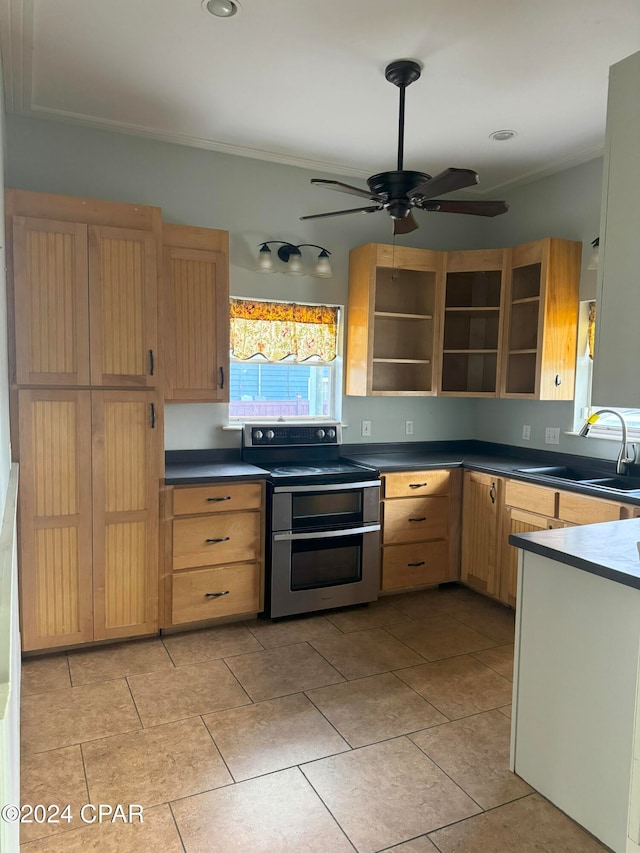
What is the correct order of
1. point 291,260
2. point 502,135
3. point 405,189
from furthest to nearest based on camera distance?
point 291,260, point 502,135, point 405,189

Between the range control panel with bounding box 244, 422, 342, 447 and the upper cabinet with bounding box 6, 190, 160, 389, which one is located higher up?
the upper cabinet with bounding box 6, 190, 160, 389

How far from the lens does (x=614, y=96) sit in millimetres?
1744

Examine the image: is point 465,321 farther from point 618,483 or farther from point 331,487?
point 331,487

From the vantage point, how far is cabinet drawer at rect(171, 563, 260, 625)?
3365mm

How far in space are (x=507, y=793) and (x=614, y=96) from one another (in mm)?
2298

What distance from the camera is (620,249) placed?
174 centimetres

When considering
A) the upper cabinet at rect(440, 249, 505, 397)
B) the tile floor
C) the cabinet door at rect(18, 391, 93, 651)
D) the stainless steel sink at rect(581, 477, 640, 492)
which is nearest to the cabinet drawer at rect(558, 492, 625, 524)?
the stainless steel sink at rect(581, 477, 640, 492)

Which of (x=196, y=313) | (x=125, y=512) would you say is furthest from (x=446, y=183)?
(x=125, y=512)

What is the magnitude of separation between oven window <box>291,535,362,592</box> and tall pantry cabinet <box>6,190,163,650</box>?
0.83 metres

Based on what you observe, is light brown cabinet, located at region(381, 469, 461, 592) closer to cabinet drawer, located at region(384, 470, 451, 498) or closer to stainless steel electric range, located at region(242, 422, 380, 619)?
cabinet drawer, located at region(384, 470, 451, 498)

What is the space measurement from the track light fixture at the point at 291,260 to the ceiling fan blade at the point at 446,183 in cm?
150

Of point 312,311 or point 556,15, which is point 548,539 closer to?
point 556,15

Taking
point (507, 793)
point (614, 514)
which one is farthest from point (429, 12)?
point (507, 793)

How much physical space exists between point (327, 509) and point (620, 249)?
2.33 meters
